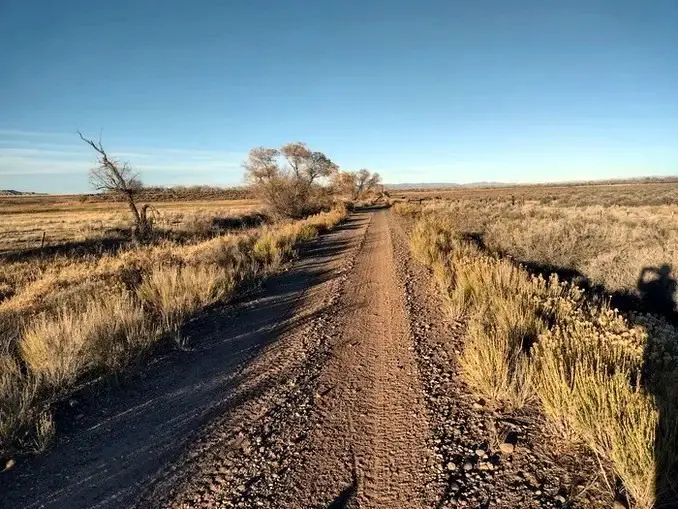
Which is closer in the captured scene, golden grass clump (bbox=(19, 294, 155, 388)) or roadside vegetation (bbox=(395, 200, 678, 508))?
roadside vegetation (bbox=(395, 200, 678, 508))

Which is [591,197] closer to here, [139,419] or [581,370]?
[581,370]

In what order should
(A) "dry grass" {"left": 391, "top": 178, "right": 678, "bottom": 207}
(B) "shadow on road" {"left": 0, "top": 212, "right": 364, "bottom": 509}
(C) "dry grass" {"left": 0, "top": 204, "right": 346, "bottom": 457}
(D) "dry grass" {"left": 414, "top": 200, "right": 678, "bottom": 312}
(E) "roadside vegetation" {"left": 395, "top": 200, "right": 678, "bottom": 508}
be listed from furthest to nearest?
(A) "dry grass" {"left": 391, "top": 178, "right": 678, "bottom": 207}, (D) "dry grass" {"left": 414, "top": 200, "right": 678, "bottom": 312}, (C) "dry grass" {"left": 0, "top": 204, "right": 346, "bottom": 457}, (B) "shadow on road" {"left": 0, "top": 212, "right": 364, "bottom": 509}, (E) "roadside vegetation" {"left": 395, "top": 200, "right": 678, "bottom": 508}

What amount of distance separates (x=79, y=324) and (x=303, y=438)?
3817 millimetres

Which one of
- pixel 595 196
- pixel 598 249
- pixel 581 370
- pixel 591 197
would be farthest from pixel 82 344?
pixel 595 196

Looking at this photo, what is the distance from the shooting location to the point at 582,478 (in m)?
2.83

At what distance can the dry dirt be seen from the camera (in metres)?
2.96

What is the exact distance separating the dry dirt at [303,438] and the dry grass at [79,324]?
355mm

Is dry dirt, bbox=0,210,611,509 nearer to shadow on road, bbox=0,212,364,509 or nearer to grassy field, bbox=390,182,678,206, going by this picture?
shadow on road, bbox=0,212,364,509

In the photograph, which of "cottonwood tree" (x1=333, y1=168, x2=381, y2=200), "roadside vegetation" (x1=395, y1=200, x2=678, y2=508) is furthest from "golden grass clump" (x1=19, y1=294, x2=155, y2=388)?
"cottonwood tree" (x1=333, y1=168, x2=381, y2=200)

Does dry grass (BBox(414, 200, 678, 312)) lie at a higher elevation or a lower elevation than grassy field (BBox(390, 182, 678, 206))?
lower

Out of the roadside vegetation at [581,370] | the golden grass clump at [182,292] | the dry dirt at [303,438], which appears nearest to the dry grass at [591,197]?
the roadside vegetation at [581,370]

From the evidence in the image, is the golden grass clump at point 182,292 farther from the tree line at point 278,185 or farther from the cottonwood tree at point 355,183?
the cottonwood tree at point 355,183

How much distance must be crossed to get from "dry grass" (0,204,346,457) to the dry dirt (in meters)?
0.36

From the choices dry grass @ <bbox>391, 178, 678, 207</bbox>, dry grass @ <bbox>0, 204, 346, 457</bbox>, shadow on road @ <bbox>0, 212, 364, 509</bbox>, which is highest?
dry grass @ <bbox>391, 178, 678, 207</bbox>
